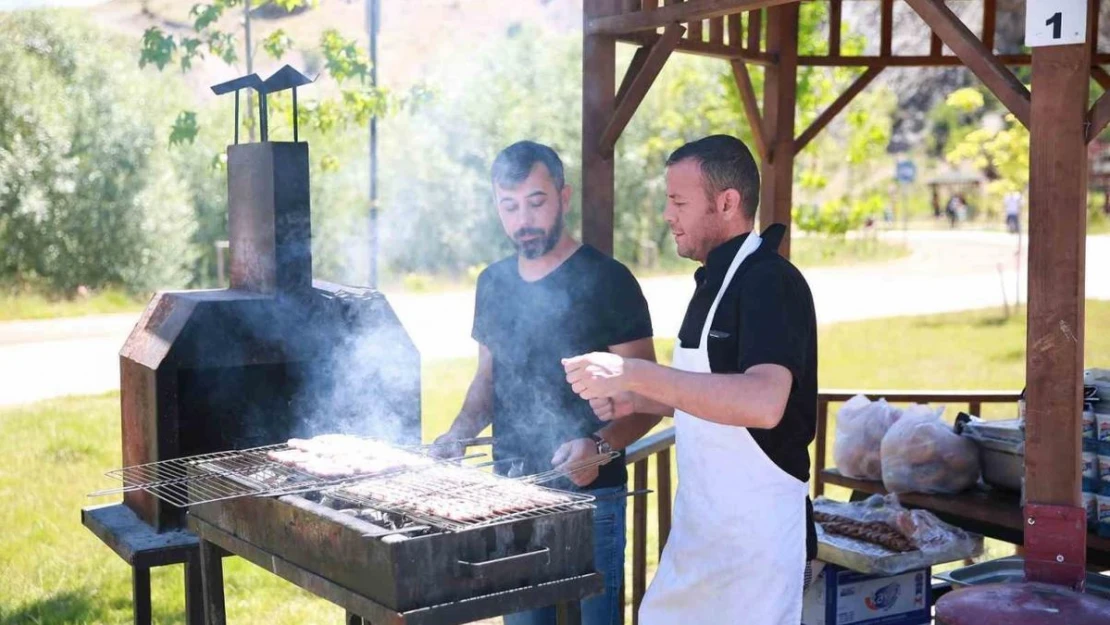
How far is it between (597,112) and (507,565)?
2.87m

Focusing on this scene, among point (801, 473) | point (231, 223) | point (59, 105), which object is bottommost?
point (801, 473)

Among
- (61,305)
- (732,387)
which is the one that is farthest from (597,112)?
Answer: (61,305)

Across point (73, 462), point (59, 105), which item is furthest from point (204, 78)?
point (73, 462)

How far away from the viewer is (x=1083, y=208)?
3.50m

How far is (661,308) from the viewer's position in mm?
17359

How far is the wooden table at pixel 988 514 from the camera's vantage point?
4125mm

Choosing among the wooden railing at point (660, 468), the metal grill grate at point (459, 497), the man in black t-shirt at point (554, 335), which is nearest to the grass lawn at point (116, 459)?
the wooden railing at point (660, 468)

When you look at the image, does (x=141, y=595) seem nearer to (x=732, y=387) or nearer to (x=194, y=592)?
(x=194, y=592)

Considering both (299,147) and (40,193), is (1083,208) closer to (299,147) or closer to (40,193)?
(299,147)

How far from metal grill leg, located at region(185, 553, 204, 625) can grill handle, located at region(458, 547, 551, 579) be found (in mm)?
1672

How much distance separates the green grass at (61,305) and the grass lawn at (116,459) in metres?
7.03

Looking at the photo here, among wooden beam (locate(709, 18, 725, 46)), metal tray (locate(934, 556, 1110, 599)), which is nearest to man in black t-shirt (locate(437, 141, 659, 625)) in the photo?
metal tray (locate(934, 556, 1110, 599))

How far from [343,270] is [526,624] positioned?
601 inches

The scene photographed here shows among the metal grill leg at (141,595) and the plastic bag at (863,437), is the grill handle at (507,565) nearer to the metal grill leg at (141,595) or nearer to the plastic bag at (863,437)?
the metal grill leg at (141,595)
